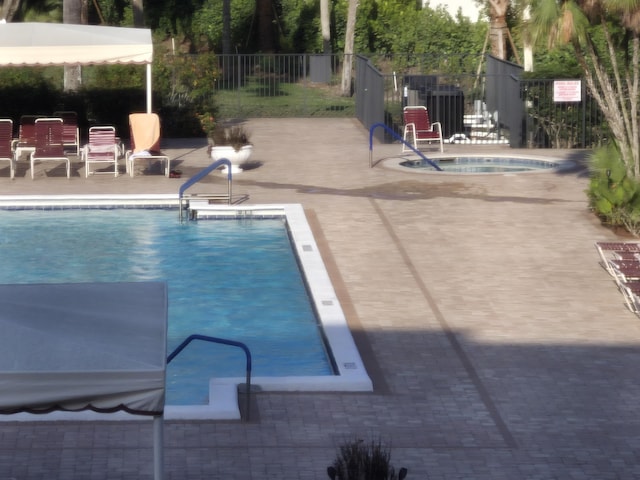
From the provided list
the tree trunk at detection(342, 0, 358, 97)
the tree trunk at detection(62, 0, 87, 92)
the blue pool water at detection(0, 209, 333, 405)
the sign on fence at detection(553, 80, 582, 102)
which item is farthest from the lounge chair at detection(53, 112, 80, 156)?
the tree trunk at detection(342, 0, 358, 97)

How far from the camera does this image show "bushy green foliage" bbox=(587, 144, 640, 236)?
1560 cm

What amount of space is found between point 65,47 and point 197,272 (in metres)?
7.16

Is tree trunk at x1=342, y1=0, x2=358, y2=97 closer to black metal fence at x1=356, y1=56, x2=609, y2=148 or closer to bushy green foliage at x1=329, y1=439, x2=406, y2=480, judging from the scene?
black metal fence at x1=356, y1=56, x2=609, y2=148

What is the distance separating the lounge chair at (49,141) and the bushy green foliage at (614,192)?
901 cm

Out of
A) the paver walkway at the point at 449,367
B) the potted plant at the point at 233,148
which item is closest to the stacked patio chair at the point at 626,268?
the paver walkway at the point at 449,367

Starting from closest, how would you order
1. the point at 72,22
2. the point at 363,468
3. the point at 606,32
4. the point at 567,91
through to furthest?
the point at 363,468 < the point at 606,32 < the point at 567,91 < the point at 72,22

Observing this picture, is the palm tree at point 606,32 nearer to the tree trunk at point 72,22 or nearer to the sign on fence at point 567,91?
the sign on fence at point 567,91

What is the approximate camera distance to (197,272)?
14758mm

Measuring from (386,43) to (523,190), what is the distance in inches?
988

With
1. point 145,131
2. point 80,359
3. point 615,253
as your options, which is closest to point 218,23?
point 145,131

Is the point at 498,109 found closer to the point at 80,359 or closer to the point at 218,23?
the point at 80,359

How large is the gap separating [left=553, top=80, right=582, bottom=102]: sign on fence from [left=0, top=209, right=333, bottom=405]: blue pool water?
8.47 metres

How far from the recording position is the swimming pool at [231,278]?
1061 cm

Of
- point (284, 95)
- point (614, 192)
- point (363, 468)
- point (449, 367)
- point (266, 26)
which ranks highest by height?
point (266, 26)
